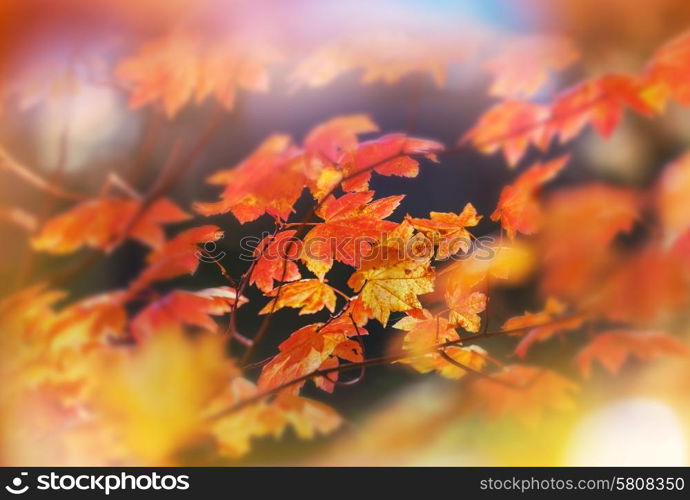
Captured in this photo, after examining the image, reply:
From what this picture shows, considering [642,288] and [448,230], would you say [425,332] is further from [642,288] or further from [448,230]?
[642,288]

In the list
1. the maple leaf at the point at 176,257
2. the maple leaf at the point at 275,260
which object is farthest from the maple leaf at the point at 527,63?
the maple leaf at the point at 176,257

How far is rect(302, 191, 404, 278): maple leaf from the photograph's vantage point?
938 mm

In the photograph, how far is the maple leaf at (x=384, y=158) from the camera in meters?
0.93

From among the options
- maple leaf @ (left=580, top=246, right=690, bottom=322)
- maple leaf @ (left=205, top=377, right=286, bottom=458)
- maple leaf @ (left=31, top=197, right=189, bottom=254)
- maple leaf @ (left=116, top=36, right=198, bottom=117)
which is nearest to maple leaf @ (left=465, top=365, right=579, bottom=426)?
maple leaf @ (left=580, top=246, right=690, bottom=322)

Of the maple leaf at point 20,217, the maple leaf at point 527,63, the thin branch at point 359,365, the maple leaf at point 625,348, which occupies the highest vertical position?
the maple leaf at point 527,63

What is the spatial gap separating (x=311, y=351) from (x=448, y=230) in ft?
1.06

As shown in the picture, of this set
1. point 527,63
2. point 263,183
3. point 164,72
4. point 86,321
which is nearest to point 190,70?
point 164,72

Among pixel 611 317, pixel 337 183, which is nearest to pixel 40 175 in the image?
pixel 337 183

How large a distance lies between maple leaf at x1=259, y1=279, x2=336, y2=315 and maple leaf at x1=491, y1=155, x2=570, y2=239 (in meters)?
0.32

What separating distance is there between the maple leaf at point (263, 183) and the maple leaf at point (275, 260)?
0.04 m

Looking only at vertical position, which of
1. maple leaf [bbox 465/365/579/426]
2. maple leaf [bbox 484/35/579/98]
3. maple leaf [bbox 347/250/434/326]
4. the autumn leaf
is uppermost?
maple leaf [bbox 484/35/579/98]

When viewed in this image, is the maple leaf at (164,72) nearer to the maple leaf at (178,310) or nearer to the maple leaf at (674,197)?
the maple leaf at (178,310)

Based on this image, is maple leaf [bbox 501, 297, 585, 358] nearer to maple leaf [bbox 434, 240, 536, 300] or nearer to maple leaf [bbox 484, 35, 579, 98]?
maple leaf [bbox 434, 240, 536, 300]

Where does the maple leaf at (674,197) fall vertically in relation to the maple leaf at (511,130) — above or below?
below
